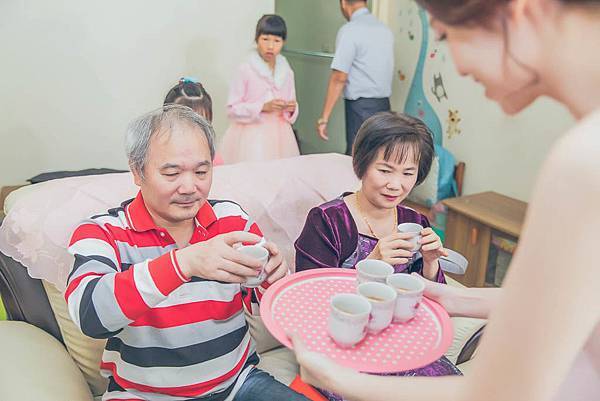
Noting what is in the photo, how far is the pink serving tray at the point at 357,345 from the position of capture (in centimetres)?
108

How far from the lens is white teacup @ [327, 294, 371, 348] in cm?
106

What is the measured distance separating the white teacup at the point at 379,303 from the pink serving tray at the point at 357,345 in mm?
33

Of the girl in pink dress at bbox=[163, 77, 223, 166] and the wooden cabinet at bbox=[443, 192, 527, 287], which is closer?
the girl in pink dress at bbox=[163, 77, 223, 166]

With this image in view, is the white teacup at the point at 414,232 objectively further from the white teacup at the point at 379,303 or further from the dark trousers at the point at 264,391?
the dark trousers at the point at 264,391

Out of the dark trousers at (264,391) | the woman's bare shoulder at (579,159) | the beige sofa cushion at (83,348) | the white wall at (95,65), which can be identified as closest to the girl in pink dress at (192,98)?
the white wall at (95,65)

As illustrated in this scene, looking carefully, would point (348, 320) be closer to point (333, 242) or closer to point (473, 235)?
point (333, 242)

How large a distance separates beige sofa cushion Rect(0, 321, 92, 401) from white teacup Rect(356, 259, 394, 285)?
31.5 inches

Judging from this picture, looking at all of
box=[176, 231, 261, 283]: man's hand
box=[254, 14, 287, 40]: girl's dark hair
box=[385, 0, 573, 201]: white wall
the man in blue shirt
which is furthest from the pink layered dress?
box=[176, 231, 261, 283]: man's hand

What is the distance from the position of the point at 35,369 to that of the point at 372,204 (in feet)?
3.50

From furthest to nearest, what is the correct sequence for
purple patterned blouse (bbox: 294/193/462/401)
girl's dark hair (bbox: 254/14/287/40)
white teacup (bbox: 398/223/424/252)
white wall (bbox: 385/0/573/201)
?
girl's dark hair (bbox: 254/14/287/40)
white wall (bbox: 385/0/573/201)
purple patterned blouse (bbox: 294/193/462/401)
white teacup (bbox: 398/223/424/252)

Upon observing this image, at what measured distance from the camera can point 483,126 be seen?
12.2ft

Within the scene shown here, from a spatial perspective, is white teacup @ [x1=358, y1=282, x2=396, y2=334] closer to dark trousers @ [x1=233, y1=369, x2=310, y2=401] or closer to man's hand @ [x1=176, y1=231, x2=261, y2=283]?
man's hand @ [x1=176, y1=231, x2=261, y2=283]

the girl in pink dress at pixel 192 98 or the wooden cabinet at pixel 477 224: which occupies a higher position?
the girl in pink dress at pixel 192 98

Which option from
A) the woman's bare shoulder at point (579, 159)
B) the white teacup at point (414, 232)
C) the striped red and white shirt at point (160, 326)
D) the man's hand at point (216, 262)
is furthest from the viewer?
the white teacup at point (414, 232)
